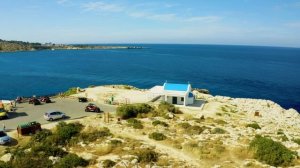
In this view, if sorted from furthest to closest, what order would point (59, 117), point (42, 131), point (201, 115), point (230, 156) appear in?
1. point (201, 115)
2. point (59, 117)
3. point (42, 131)
4. point (230, 156)

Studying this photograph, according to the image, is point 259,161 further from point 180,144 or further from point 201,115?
point 201,115

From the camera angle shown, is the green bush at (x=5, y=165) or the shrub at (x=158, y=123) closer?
the green bush at (x=5, y=165)

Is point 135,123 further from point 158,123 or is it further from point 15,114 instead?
point 15,114

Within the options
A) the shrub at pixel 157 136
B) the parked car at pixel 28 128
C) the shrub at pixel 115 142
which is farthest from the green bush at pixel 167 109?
the parked car at pixel 28 128

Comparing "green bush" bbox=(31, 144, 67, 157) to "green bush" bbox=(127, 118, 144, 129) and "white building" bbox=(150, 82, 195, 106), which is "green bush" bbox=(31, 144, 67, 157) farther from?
"white building" bbox=(150, 82, 195, 106)

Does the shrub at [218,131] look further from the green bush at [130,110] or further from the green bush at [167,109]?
the green bush at [130,110]

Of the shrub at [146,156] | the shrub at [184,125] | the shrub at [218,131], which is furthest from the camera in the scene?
the shrub at [184,125]

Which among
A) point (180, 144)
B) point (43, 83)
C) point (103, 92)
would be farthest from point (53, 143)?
point (43, 83)
